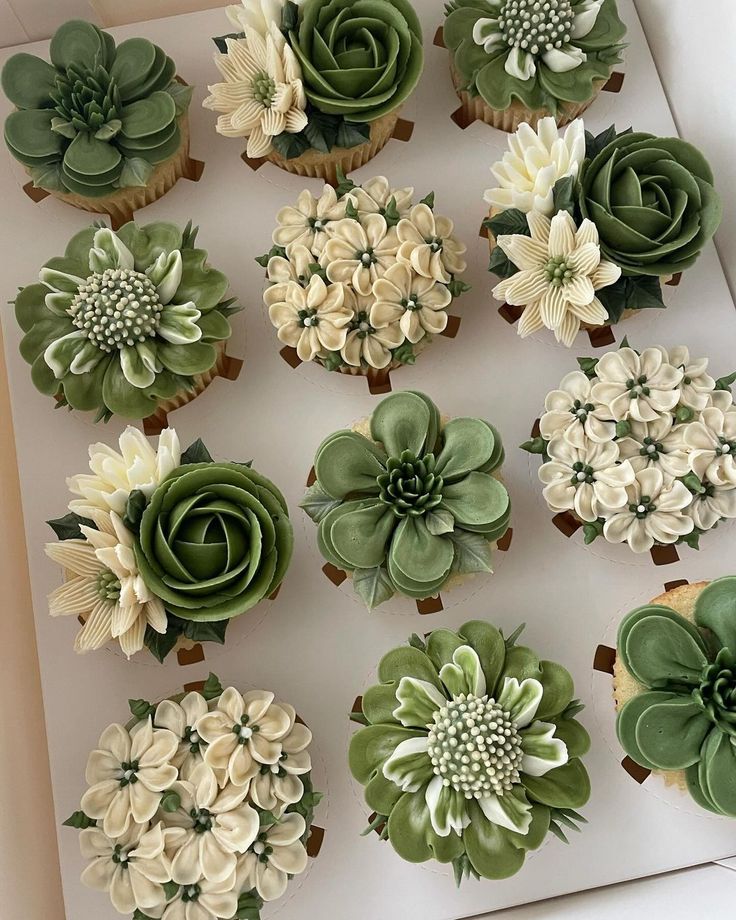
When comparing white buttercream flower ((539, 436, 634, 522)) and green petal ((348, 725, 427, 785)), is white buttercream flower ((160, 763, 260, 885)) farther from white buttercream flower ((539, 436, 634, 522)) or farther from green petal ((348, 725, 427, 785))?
white buttercream flower ((539, 436, 634, 522))

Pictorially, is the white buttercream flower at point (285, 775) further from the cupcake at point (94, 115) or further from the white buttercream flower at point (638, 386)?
the cupcake at point (94, 115)

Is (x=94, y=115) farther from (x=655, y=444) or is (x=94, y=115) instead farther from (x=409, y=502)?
(x=655, y=444)

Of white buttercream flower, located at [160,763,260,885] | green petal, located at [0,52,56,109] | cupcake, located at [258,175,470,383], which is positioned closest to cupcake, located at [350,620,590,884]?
white buttercream flower, located at [160,763,260,885]

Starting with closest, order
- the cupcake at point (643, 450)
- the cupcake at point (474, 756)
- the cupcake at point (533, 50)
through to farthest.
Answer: the cupcake at point (474, 756) → the cupcake at point (643, 450) → the cupcake at point (533, 50)

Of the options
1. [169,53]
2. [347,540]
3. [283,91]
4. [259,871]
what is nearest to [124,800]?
[259,871]

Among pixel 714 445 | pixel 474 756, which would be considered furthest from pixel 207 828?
pixel 714 445

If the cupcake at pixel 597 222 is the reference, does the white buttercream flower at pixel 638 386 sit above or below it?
below

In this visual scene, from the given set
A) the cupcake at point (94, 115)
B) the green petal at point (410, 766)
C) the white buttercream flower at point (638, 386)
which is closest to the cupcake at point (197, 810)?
the green petal at point (410, 766)
